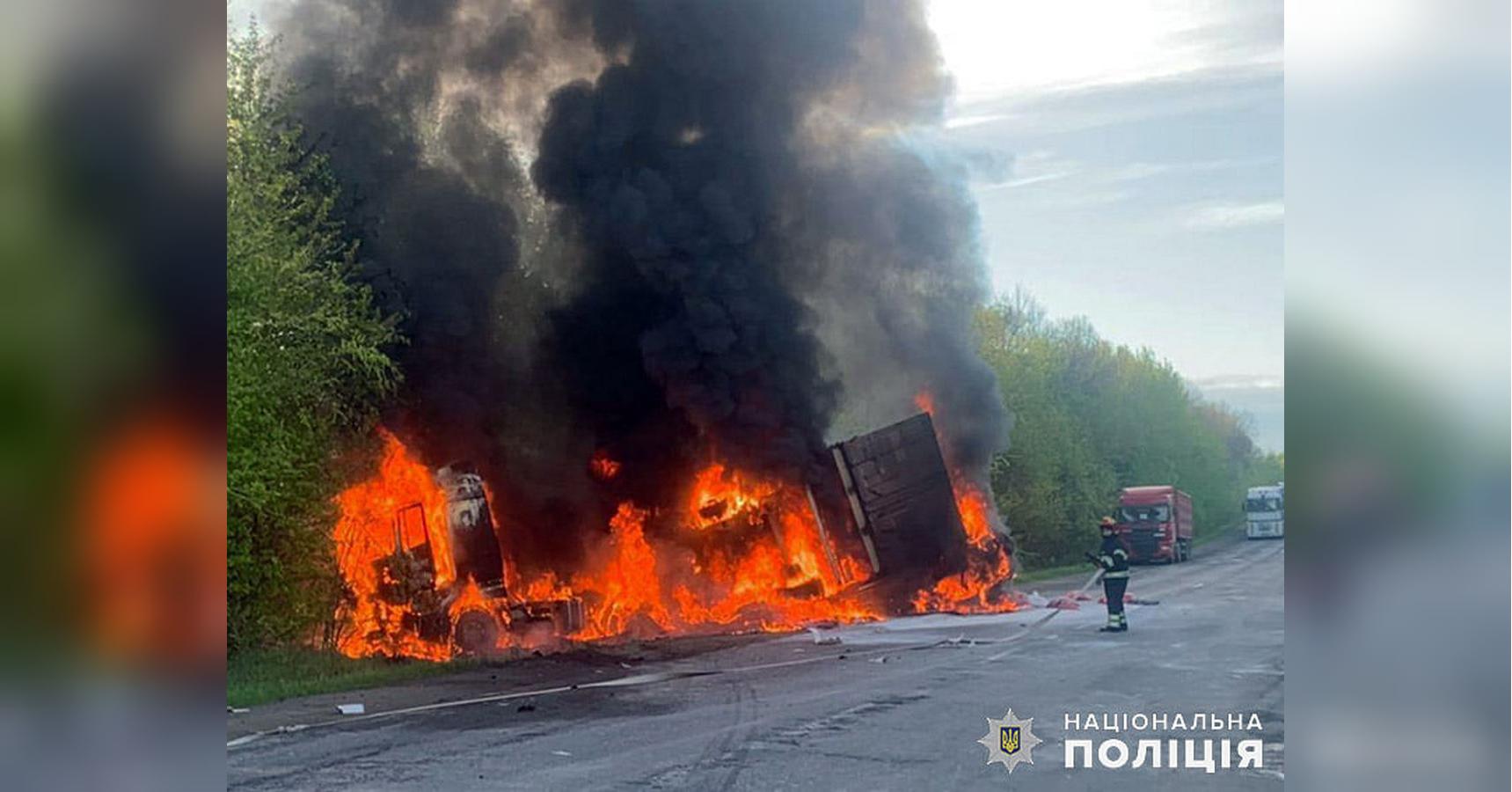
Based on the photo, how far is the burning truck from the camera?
21.8 feet

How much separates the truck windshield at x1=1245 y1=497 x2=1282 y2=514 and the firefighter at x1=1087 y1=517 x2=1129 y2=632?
1.84 ft

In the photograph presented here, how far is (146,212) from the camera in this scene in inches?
245

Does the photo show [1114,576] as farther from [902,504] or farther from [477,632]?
[477,632]

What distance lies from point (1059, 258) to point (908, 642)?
1892mm

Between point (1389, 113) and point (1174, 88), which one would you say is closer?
point (1389, 113)

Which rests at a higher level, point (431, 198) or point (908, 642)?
point (431, 198)

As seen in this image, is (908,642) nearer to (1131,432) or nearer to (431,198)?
→ (1131,432)

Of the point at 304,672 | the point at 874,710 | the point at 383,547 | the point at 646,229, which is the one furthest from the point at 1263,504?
the point at 304,672

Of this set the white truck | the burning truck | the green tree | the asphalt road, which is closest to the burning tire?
the burning truck

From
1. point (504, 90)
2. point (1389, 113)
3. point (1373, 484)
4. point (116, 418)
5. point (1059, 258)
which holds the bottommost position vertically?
point (1373, 484)

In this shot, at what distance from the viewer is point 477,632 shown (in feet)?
22.4

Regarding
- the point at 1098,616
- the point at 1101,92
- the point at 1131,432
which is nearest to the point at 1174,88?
the point at 1101,92

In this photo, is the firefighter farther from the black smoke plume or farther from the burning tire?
the burning tire

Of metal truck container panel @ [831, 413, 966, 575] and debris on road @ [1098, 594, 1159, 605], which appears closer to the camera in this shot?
debris on road @ [1098, 594, 1159, 605]
